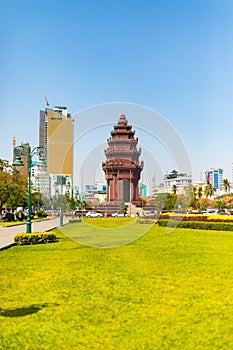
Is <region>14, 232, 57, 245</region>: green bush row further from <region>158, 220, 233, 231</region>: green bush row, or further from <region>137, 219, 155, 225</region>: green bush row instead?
<region>137, 219, 155, 225</region>: green bush row

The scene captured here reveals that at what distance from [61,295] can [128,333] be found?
242 cm

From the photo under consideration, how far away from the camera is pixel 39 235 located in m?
17.0

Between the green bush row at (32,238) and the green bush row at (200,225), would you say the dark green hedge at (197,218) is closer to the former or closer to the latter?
the green bush row at (200,225)

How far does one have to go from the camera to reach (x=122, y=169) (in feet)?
199

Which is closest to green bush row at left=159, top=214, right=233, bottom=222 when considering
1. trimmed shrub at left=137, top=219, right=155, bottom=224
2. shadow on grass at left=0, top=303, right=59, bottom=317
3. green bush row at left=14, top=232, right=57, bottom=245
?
trimmed shrub at left=137, top=219, right=155, bottom=224

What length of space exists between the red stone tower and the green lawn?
48.2 m

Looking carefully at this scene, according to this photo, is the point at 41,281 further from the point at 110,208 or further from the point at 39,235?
the point at 110,208

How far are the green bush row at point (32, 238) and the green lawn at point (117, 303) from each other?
14.2ft

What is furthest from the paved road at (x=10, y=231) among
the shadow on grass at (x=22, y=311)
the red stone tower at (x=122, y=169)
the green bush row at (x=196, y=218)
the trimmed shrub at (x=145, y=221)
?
the red stone tower at (x=122, y=169)

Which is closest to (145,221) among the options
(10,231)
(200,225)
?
(200,225)

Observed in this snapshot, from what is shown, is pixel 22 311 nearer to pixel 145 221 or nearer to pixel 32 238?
pixel 32 238

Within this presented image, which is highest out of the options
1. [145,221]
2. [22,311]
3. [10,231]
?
[22,311]

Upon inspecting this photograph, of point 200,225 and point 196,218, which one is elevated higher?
point 196,218

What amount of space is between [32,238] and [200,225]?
13.8 meters
